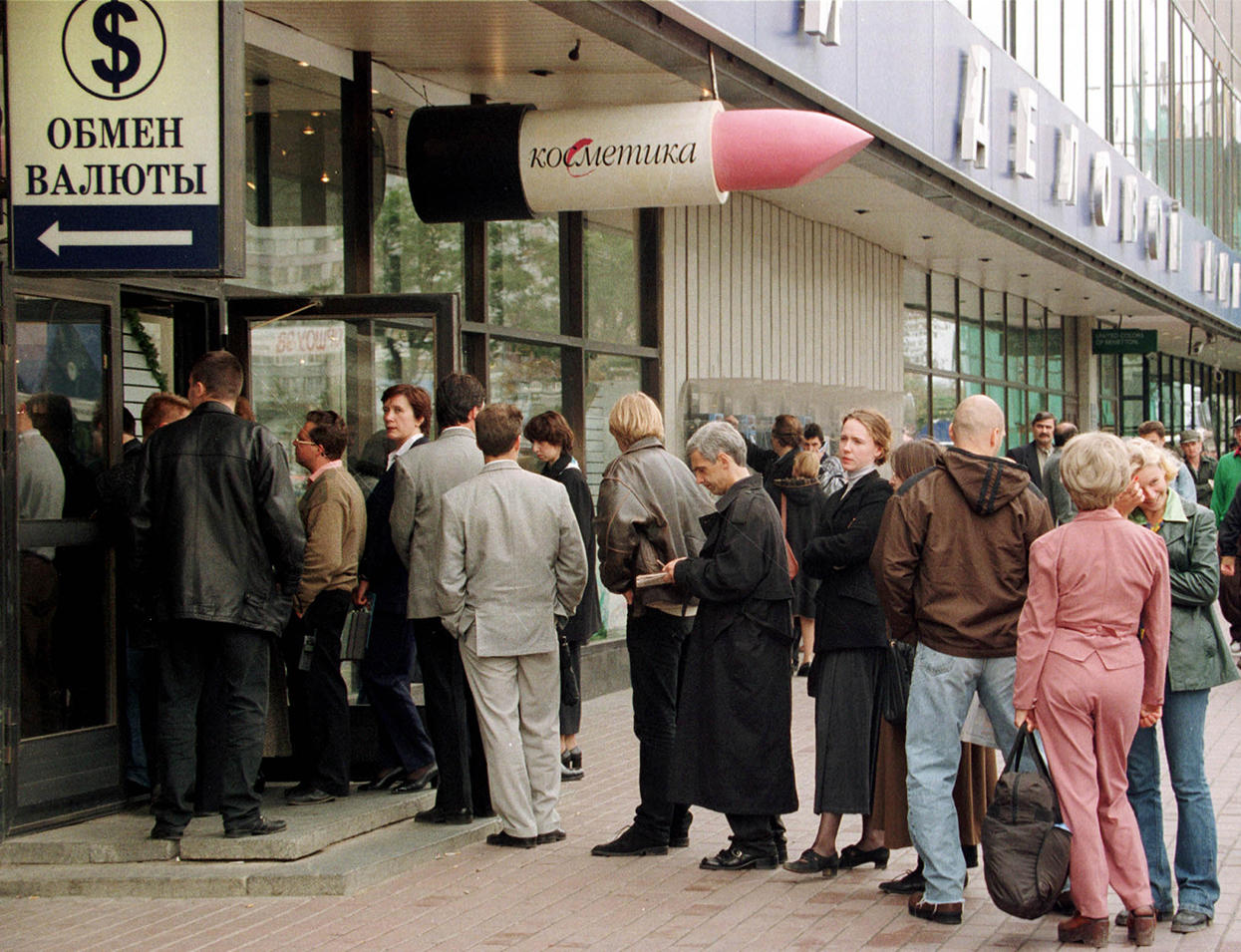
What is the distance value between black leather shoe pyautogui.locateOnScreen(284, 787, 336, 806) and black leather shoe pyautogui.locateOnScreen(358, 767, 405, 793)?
307 mm

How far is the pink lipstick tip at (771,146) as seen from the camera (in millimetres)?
8305

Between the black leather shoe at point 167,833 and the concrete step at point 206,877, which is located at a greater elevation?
the black leather shoe at point 167,833

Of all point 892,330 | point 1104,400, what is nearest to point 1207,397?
point 1104,400

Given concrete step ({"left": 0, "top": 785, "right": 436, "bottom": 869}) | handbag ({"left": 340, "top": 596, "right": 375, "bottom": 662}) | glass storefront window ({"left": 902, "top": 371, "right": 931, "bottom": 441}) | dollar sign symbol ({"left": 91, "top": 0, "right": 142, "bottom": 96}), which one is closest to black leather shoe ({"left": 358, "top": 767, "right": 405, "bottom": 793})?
concrete step ({"left": 0, "top": 785, "right": 436, "bottom": 869})

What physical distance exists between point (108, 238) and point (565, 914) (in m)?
3.04

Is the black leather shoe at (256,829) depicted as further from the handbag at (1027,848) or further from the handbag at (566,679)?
the handbag at (1027,848)

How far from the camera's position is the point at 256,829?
655 centimetres

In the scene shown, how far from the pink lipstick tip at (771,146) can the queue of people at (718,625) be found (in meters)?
1.65

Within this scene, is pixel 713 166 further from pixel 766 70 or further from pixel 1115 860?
pixel 1115 860

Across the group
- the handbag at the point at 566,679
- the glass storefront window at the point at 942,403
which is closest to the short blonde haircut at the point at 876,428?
the handbag at the point at 566,679

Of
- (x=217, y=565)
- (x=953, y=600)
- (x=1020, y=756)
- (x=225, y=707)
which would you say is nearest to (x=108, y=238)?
(x=217, y=565)

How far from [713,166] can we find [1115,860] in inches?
168

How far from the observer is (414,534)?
7.11 metres

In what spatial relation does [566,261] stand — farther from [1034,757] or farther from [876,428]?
[1034,757]
